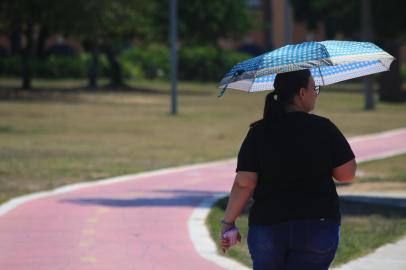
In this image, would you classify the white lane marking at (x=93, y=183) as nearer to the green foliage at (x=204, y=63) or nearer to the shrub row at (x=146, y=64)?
the shrub row at (x=146, y=64)

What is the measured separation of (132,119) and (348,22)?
30405 millimetres

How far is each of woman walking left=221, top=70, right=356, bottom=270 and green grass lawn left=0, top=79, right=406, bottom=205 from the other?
9415 millimetres

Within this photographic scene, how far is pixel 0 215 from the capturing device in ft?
41.2

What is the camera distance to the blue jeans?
17.2 feet

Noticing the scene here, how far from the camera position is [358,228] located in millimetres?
11359

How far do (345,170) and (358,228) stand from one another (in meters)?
6.07

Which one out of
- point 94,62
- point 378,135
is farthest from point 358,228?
point 94,62

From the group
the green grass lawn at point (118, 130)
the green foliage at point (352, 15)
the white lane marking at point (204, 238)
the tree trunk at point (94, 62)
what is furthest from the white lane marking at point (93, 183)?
the tree trunk at point (94, 62)

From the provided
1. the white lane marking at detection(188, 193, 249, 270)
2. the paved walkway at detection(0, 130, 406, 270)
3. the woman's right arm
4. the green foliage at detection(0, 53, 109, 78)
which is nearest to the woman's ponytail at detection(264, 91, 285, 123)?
the woman's right arm

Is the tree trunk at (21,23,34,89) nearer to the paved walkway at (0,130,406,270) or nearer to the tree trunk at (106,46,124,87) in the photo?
the tree trunk at (106,46,124,87)

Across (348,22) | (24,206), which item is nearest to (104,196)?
(24,206)

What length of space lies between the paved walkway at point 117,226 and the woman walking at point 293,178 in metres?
3.84

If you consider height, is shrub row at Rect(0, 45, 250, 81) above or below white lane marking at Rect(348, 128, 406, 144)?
below

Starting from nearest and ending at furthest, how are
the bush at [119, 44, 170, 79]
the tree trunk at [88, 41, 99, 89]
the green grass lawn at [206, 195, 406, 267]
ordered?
the green grass lawn at [206, 195, 406, 267]
the tree trunk at [88, 41, 99, 89]
the bush at [119, 44, 170, 79]
